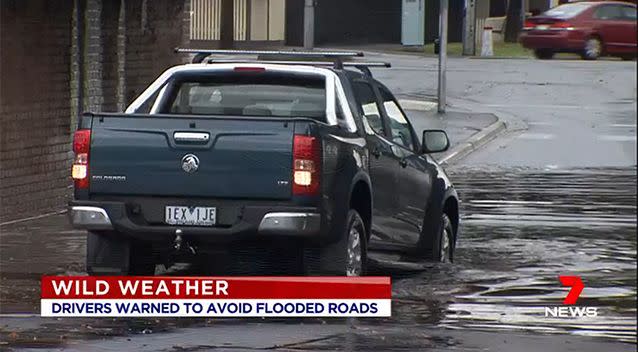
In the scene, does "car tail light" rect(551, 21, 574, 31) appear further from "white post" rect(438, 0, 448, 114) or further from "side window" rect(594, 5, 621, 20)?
"white post" rect(438, 0, 448, 114)

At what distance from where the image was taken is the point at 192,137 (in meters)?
9.70

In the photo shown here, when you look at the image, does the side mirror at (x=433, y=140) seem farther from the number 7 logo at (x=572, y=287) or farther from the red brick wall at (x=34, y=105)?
the red brick wall at (x=34, y=105)

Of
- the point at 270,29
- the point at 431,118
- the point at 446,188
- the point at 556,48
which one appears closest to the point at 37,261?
the point at 446,188

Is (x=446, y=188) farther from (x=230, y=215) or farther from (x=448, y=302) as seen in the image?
(x=230, y=215)

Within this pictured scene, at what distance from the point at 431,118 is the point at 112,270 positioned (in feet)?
67.2

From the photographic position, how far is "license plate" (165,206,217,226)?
32.2 feet

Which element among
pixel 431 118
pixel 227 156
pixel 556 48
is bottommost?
pixel 431 118

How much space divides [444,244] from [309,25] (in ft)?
82.8

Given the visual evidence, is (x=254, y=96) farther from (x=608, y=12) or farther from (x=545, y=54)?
(x=608, y=12)

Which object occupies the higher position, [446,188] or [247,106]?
[247,106]

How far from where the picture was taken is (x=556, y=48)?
13.6ft

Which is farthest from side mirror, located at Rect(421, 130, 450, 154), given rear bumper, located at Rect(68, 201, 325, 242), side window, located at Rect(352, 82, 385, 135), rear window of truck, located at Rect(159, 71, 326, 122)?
rear bumper, located at Rect(68, 201, 325, 242)

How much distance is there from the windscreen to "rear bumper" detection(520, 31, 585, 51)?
0.08 meters

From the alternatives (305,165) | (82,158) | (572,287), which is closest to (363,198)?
(305,165)
